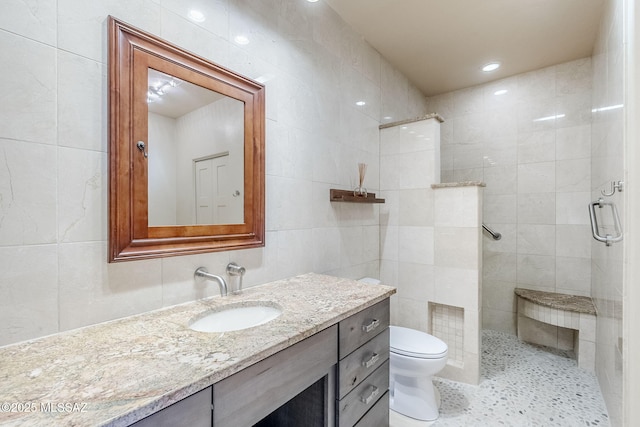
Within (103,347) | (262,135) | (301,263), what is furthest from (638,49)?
(103,347)

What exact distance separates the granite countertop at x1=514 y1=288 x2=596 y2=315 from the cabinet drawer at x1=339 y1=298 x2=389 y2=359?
1.94 m

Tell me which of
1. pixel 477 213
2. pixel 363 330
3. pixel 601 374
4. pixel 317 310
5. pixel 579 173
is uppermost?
pixel 579 173

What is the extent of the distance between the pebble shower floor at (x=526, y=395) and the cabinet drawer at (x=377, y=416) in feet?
1.81

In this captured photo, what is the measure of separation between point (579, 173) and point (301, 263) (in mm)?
2731

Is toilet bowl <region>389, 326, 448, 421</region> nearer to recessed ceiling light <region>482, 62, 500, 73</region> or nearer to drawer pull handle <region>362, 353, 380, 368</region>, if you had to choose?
drawer pull handle <region>362, 353, 380, 368</region>

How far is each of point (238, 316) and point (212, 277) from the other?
203 mm

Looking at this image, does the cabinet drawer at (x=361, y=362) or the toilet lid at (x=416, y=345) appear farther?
the toilet lid at (x=416, y=345)

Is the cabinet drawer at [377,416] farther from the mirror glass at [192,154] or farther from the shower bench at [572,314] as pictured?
the shower bench at [572,314]

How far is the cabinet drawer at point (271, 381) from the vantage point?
750mm

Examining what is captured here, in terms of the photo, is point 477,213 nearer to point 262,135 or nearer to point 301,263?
point 301,263

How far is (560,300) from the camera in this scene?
2551mm

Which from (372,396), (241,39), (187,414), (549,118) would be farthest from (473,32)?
(187,414)

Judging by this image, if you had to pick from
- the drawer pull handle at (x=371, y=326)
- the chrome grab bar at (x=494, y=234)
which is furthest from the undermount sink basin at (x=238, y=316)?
the chrome grab bar at (x=494, y=234)

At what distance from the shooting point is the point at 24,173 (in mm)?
863
